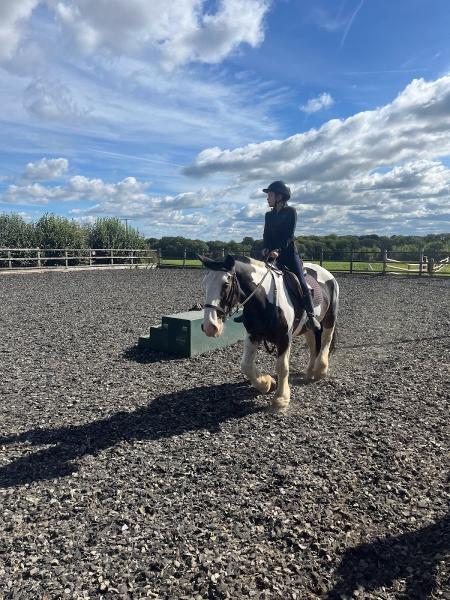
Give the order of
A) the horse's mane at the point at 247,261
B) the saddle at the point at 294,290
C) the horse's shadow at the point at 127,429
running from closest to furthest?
1. the horse's shadow at the point at 127,429
2. the horse's mane at the point at 247,261
3. the saddle at the point at 294,290

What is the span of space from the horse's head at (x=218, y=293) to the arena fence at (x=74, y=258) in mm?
27094

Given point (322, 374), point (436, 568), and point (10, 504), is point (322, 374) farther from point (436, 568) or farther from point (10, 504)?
point (10, 504)

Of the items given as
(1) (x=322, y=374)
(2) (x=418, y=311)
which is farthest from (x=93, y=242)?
(1) (x=322, y=374)

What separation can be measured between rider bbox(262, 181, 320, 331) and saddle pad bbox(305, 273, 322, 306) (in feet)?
1.09

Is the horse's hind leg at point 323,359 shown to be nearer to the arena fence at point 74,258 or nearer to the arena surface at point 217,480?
the arena surface at point 217,480

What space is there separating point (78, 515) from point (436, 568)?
274 cm

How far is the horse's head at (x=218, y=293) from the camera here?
16.6ft

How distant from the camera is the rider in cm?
620

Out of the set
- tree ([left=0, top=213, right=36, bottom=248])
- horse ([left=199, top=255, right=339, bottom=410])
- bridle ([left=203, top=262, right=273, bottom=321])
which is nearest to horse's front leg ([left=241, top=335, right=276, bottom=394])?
horse ([left=199, top=255, right=339, bottom=410])

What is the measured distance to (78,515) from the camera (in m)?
3.63

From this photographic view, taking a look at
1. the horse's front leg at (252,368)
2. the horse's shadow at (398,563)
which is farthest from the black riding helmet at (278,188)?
the horse's shadow at (398,563)

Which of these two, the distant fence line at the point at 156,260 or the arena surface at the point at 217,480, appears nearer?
the arena surface at the point at 217,480

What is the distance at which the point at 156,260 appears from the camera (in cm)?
3944

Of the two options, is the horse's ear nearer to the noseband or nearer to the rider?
the noseband
